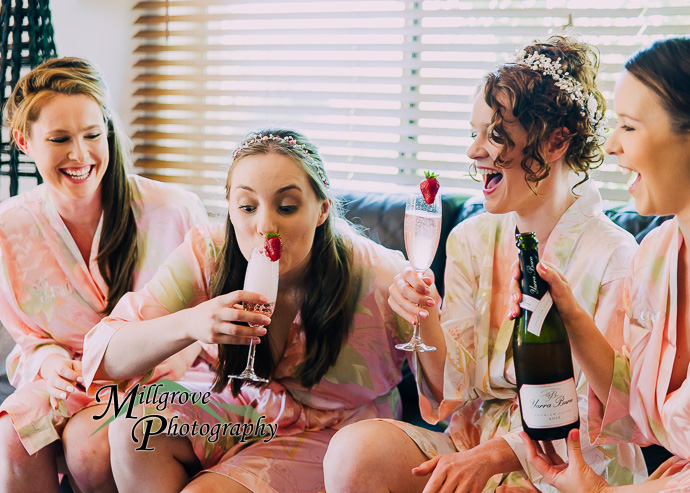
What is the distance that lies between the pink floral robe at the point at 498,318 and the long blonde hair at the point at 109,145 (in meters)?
1.00

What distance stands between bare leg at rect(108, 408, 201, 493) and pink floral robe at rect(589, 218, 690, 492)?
0.92m

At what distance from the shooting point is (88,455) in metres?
1.80

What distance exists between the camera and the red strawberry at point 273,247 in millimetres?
1551

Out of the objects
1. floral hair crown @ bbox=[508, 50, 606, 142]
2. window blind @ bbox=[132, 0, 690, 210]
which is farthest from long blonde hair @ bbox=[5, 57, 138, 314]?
floral hair crown @ bbox=[508, 50, 606, 142]

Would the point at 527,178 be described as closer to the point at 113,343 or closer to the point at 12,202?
the point at 113,343

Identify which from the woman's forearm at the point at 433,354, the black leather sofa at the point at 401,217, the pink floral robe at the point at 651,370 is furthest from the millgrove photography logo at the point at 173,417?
the pink floral robe at the point at 651,370

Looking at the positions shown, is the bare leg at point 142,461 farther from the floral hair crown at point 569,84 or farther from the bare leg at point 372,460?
the floral hair crown at point 569,84

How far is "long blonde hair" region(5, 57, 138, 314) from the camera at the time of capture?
2.19 meters

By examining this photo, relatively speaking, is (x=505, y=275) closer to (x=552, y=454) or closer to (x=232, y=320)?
(x=552, y=454)

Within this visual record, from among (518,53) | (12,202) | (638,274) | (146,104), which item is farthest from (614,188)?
(146,104)

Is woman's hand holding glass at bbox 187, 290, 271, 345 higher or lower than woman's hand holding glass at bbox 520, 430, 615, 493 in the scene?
higher

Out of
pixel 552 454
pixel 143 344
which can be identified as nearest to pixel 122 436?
pixel 143 344

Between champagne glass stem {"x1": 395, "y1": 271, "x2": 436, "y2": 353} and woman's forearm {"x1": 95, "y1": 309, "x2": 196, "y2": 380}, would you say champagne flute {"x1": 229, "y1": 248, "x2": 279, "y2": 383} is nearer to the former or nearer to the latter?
woman's forearm {"x1": 95, "y1": 309, "x2": 196, "y2": 380}

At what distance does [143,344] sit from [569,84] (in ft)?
3.77
